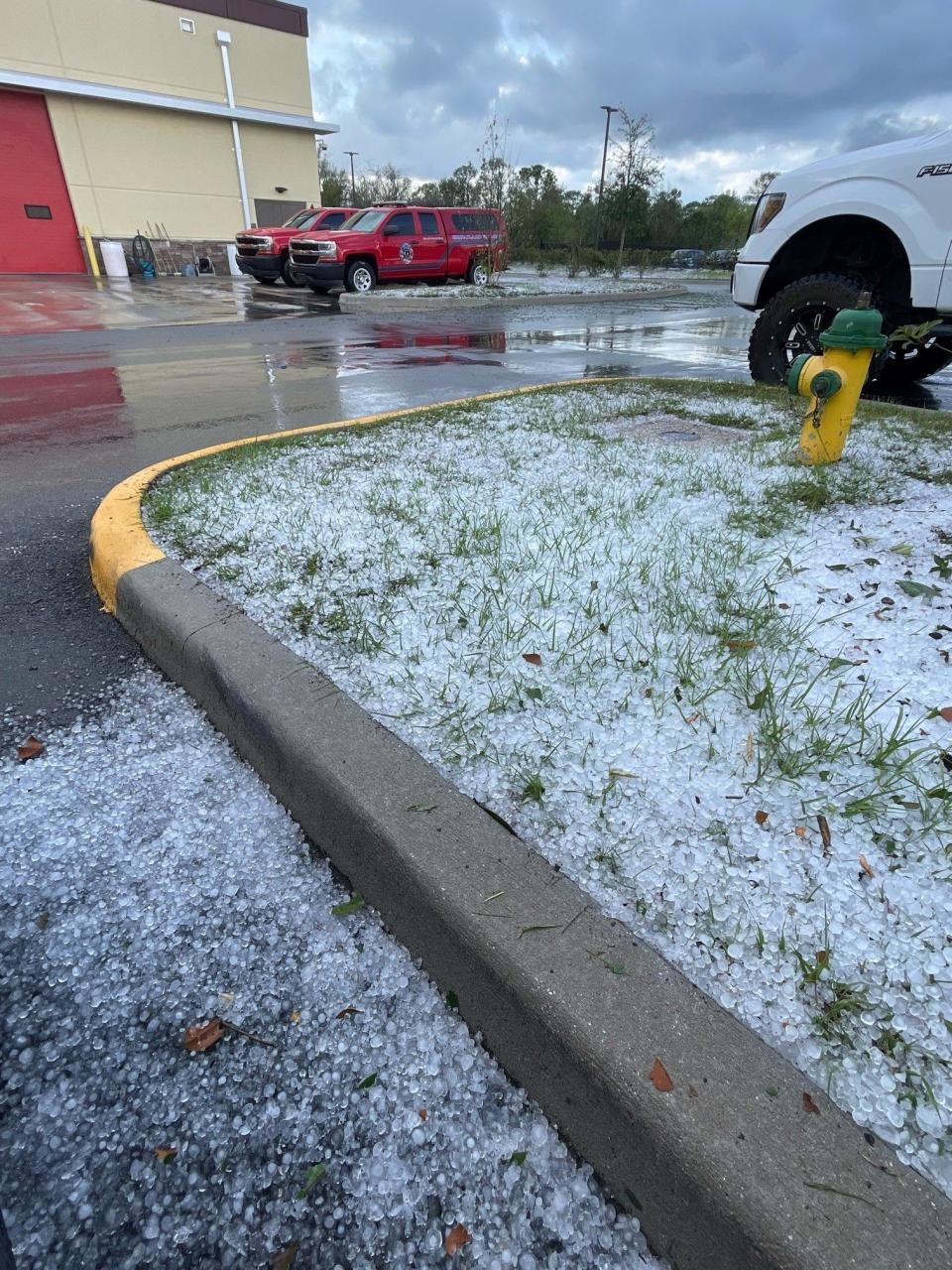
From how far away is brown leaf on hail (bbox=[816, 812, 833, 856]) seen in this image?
1.50m

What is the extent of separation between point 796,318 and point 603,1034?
600 centimetres

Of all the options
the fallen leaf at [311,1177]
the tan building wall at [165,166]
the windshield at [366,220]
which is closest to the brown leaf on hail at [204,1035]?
the fallen leaf at [311,1177]

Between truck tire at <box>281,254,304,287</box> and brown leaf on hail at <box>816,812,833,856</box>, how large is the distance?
2099 centimetres

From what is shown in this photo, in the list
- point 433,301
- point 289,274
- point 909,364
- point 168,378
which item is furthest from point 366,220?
point 909,364

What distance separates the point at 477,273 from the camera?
829 inches

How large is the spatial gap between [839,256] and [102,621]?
239 inches

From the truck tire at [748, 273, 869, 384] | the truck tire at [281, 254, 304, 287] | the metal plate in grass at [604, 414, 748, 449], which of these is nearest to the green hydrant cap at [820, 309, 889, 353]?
the metal plate in grass at [604, 414, 748, 449]

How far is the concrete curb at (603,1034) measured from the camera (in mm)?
926

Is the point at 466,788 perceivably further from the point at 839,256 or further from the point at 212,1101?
the point at 839,256

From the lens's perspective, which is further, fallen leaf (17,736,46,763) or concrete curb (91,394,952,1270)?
fallen leaf (17,736,46,763)

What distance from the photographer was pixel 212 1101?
124cm

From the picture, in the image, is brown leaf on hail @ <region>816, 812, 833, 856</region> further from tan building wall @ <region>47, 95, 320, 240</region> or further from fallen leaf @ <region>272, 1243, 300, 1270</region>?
tan building wall @ <region>47, 95, 320, 240</region>

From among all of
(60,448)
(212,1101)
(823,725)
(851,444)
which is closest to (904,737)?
→ (823,725)

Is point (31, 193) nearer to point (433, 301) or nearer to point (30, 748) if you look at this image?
point (433, 301)
